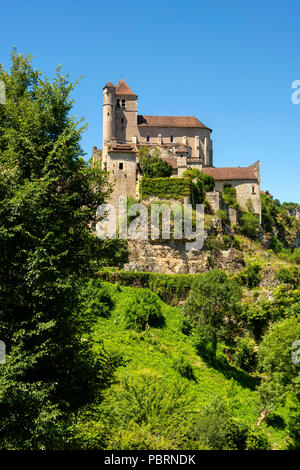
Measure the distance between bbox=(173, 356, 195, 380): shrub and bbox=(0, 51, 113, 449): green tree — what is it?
13881mm

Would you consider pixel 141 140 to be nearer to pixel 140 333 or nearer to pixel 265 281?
pixel 265 281

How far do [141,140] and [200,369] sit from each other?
138ft

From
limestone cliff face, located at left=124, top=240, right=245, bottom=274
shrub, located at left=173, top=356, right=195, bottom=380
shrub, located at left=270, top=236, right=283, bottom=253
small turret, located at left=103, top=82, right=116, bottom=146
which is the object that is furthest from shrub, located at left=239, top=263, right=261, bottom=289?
small turret, located at left=103, top=82, right=116, bottom=146

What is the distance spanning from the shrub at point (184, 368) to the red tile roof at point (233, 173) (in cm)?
3016

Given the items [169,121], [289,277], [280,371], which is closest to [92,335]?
[280,371]

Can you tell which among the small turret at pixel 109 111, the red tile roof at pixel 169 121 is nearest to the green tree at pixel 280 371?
the small turret at pixel 109 111

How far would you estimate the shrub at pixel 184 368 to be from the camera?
2655cm

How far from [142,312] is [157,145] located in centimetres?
2997

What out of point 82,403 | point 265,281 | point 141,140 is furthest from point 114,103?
point 82,403

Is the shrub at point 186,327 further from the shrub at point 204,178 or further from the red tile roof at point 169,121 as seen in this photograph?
the red tile roof at point 169,121

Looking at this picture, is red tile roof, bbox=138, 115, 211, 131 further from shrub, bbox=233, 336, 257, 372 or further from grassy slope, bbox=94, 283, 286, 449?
shrub, bbox=233, 336, 257, 372

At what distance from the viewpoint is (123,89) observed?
64812 mm

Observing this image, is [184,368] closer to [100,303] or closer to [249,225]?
[100,303]

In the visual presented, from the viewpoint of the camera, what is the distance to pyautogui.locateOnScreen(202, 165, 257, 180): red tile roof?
5338cm
